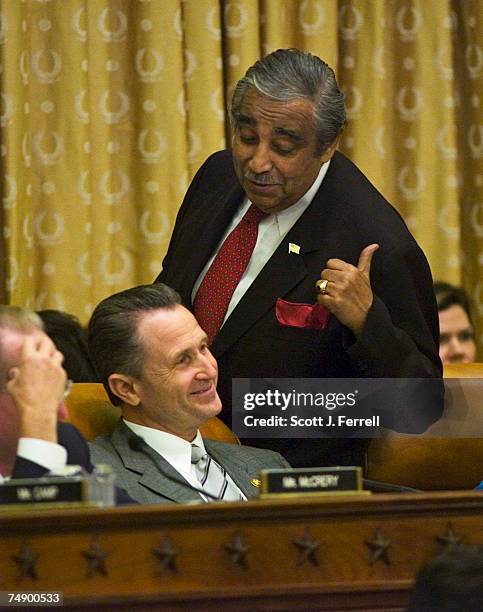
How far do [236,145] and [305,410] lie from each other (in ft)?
2.08

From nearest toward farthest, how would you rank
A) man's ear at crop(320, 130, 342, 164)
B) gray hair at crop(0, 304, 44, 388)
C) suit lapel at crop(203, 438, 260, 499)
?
1. gray hair at crop(0, 304, 44, 388)
2. suit lapel at crop(203, 438, 260, 499)
3. man's ear at crop(320, 130, 342, 164)

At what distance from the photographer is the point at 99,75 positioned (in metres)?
4.12

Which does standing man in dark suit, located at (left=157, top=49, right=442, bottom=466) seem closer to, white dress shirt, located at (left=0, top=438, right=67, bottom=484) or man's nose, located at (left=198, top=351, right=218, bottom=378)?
man's nose, located at (left=198, top=351, right=218, bottom=378)

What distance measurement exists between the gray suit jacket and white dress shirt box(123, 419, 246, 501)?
0.03m

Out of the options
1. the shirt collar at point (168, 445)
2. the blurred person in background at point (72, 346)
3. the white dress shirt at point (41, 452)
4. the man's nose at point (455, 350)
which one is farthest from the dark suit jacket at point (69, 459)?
the man's nose at point (455, 350)

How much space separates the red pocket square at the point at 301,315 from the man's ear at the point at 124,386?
0.35m

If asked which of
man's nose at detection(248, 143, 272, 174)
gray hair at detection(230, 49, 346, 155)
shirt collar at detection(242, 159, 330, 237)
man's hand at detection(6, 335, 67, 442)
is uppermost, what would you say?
gray hair at detection(230, 49, 346, 155)

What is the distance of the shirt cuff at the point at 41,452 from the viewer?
68.7 inches

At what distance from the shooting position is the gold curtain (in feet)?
13.4

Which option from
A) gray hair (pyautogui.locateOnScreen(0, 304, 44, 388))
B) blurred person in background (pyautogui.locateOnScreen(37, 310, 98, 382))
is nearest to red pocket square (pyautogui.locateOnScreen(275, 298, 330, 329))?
blurred person in background (pyautogui.locateOnScreen(37, 310, 98, 382))

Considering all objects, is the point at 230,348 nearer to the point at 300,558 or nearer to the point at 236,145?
the point at 236,145

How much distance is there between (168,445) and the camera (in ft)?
8.07

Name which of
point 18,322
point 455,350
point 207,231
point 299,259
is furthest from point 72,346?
point 455,350

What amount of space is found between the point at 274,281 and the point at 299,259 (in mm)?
72
